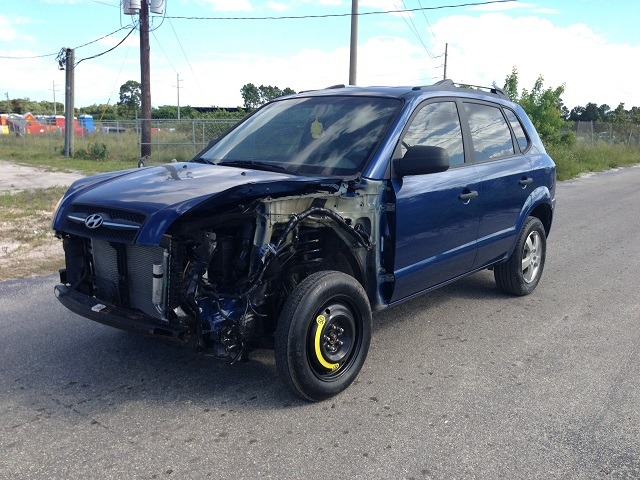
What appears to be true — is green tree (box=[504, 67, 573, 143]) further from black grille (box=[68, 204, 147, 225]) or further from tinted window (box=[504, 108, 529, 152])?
black grille (box=[68, 204, 147, 225])

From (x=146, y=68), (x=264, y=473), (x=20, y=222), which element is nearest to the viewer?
(x=264, y=473)

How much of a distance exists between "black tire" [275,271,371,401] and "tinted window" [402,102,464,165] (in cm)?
123

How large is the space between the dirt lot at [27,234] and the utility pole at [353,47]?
326 inches

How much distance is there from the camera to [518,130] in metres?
5.98

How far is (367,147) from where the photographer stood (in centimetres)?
432

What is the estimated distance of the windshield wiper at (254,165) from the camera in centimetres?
441

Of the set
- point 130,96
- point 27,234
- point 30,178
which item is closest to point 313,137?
point 27,234

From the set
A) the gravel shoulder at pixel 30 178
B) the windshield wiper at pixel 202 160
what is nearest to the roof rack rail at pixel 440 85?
the windshield wiper at pixel 202 160

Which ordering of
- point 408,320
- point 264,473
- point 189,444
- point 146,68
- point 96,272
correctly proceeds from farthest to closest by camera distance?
point 146,68, point 408,320, point 96,272, point 189,444, point 264,473

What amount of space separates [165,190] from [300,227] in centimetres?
84

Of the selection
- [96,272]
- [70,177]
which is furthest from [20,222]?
[70,177]

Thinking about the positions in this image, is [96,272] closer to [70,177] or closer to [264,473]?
[264,473]

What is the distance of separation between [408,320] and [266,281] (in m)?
2.08

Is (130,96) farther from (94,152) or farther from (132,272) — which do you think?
(132,272)
